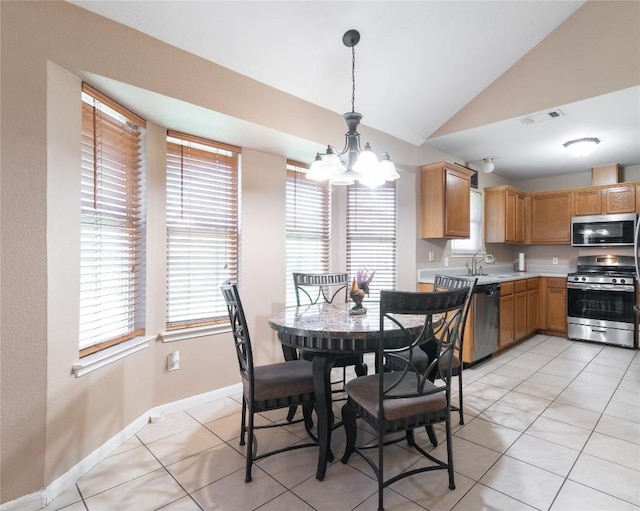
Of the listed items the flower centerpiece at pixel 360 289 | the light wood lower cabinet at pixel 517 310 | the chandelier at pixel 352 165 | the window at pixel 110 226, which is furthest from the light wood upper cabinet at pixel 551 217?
the window at pixel 110 226

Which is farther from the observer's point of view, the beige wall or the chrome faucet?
the chrome faucet

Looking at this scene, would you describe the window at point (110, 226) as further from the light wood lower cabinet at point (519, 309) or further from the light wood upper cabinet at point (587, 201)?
the light wood upper cabinet at point (587, 201)

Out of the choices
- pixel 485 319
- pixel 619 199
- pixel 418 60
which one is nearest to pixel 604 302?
pixel 619 199

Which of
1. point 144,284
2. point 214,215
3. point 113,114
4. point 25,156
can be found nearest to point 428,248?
point 214,215

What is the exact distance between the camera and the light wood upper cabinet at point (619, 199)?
14.6 ft

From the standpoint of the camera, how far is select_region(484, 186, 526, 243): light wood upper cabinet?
16.0ft

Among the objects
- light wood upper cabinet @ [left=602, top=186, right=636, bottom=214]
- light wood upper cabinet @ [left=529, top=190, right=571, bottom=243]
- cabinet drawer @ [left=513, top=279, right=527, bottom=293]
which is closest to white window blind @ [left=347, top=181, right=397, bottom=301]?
cabinet drawer @ [left=513, top=279, right=527, bottom=293]

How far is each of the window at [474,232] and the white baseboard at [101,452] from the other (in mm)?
3453

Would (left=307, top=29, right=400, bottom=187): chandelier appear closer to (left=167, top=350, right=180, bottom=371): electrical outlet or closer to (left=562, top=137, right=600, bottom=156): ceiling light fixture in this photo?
(left=167, top=350, right=180, bottom=371): electrical outlet

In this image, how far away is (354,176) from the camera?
215cm

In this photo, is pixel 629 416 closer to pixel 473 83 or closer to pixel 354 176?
pixel 354 176

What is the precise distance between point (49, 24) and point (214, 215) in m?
1.48

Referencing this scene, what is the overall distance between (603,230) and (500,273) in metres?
1.41

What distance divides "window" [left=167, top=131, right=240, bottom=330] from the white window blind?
1380 mm
